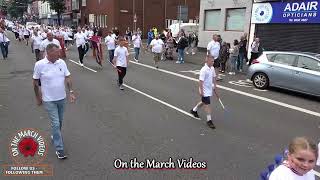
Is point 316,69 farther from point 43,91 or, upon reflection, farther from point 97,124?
point 43,91

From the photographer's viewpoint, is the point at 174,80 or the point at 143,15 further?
the point at 143,15

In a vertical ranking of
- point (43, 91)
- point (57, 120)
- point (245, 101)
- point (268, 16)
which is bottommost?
point (245, 101)

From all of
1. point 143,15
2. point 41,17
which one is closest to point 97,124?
point 143,15

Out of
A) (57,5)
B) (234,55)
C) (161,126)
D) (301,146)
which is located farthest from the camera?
(57,5)

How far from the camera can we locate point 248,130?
8.07 meters

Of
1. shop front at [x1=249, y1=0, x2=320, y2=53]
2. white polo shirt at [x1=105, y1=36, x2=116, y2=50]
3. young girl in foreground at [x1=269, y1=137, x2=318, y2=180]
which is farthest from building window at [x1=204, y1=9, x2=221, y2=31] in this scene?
young girl in foreground at [x1=269, y1=137, x2=318, y2=180]

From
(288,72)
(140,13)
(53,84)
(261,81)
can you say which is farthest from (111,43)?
(140,13)

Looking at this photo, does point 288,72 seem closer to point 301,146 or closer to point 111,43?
point 111,43

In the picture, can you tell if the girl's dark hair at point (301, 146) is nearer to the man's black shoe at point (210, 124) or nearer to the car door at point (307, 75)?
the man's black shoe at point (210, 124)

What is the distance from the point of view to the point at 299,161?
266 centimetres

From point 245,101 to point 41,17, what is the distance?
306 ft

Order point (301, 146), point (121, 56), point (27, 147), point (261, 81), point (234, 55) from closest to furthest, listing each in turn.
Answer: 1. point (301, 146)
2. point (27, 147)
3. point (121, 56)
4. point (261, 81)
5. point (234, 55)

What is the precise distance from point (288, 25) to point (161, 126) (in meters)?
15.0

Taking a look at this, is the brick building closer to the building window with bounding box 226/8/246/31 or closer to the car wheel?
the building window with bounding box 226/8/246/31
